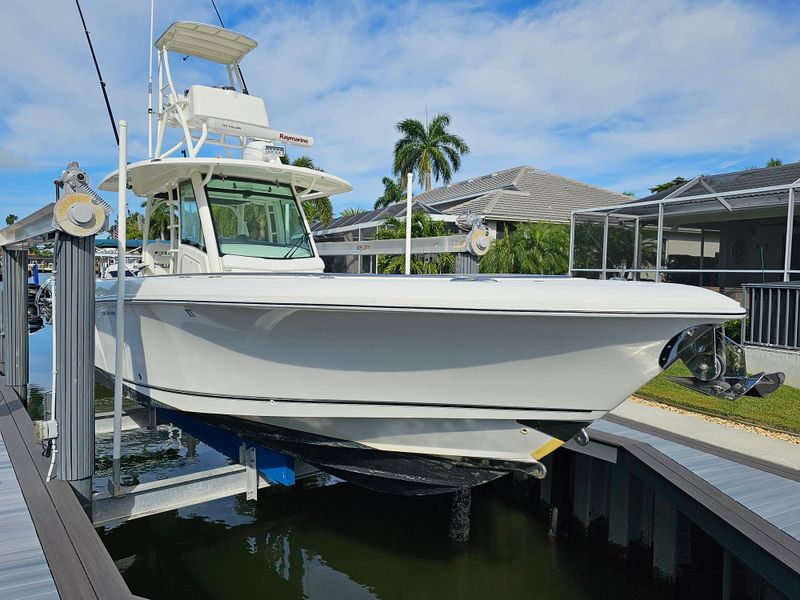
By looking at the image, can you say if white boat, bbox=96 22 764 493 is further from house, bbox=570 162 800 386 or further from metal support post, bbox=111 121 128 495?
house, bbox=570 162 800 386

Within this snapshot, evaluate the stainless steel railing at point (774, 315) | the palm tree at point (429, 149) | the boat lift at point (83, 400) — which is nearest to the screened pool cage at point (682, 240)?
the stainless steel railing at point (774, 315)

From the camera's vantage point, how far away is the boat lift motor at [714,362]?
3617 millimetres

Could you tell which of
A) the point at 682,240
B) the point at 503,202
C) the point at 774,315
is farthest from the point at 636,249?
the point at 503,202

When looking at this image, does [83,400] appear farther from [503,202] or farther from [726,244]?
[503,202]

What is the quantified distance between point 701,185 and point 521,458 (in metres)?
10.3

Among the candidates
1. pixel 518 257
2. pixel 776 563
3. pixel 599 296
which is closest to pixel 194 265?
pixel 599 296

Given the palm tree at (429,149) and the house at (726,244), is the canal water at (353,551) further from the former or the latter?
→ the palm tree at (429,149)

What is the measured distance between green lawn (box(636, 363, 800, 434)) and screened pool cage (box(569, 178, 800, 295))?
4969 millimetres

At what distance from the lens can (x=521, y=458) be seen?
164 inches

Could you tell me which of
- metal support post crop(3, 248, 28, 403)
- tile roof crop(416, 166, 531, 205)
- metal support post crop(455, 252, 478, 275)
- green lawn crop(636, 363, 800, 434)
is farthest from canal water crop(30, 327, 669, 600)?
tile roof crop(416, 166, 531, 205)

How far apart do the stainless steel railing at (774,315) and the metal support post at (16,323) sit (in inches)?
380

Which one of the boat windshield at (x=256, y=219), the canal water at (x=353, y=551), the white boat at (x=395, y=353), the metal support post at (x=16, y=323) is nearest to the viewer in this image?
the white boat at (x=395, y=353)

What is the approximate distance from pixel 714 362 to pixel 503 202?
15909 mm

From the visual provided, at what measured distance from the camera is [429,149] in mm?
33188
